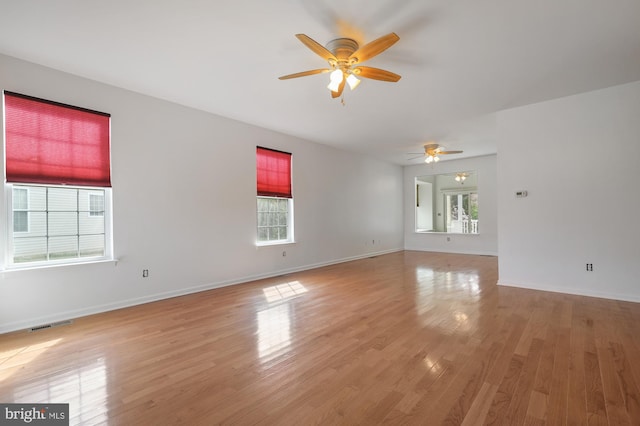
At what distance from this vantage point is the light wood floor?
1795 millimetres

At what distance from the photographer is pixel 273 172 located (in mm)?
5863

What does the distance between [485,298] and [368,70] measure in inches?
136

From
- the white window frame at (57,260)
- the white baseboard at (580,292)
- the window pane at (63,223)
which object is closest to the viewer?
the white window frame at (57,260)

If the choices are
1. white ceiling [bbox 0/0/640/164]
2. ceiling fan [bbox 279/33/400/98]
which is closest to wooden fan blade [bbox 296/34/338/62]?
ceiling fan [bbox 279/33/400/98]

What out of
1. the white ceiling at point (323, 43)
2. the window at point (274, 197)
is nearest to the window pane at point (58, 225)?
the white ceiling at point (323, 43)

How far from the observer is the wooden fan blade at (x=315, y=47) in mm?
2338

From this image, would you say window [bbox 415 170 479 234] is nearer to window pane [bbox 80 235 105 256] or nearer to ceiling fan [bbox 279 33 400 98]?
ceiling fan [bbox 279 33 400 98]

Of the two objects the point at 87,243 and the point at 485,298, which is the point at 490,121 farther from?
the point at 87,243

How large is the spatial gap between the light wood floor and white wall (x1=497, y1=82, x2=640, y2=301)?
20.3 inches

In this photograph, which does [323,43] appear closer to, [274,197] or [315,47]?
[315,47]

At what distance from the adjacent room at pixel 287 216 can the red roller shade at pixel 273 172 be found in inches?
1.8

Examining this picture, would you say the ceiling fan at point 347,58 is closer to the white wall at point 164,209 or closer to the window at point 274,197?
the white wall at point 164,209

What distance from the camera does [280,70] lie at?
11.3 feet

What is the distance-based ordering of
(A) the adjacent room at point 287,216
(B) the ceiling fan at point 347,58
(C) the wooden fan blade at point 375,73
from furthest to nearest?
(C) the wooden fan blade at point 375,73, (B) the ceiling fan at point 347,58, (A) the adjacent room at point 287,216
